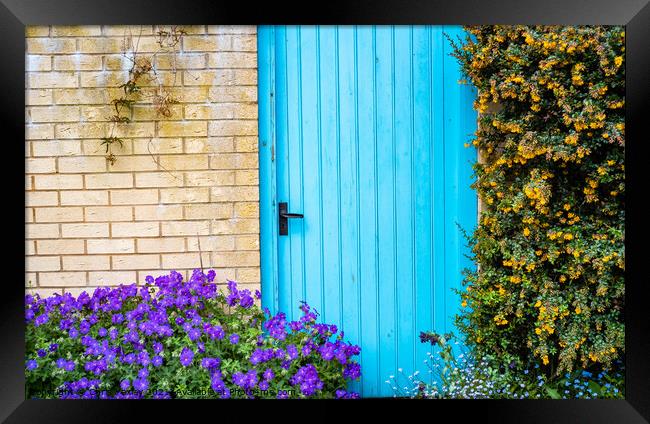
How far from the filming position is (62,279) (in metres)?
3.06

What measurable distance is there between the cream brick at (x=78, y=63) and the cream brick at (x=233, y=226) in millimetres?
1044

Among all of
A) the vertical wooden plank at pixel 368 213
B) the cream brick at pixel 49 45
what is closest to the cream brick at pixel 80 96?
the cream brick at pixel 49 45

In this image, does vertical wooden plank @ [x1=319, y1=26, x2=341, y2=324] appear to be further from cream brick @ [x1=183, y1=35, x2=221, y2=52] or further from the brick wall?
cream brick @ [x1=183, y1=35, x2=221, y2=52]

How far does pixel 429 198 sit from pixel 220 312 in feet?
4.23

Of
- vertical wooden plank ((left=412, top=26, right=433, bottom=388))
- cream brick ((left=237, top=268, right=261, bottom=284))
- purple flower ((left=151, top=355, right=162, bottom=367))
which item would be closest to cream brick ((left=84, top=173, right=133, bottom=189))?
cream brick ((left=237, top=268, right=261, bottom=284))

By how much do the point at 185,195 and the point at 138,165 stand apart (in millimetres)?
298

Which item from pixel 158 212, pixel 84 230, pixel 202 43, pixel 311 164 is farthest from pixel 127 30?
pixel 311 164

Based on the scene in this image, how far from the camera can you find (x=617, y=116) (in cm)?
264

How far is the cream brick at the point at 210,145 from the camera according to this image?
3.01m

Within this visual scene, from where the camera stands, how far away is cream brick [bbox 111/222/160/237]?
3.03 m

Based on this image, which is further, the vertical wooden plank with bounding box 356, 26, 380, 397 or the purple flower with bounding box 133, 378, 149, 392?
the vertical wooden plank with bounding box 356, 26, 380, 397

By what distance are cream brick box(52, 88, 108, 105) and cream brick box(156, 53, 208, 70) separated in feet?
1.14

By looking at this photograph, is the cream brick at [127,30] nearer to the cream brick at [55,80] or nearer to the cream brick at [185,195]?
the cream brick at [55,80]
